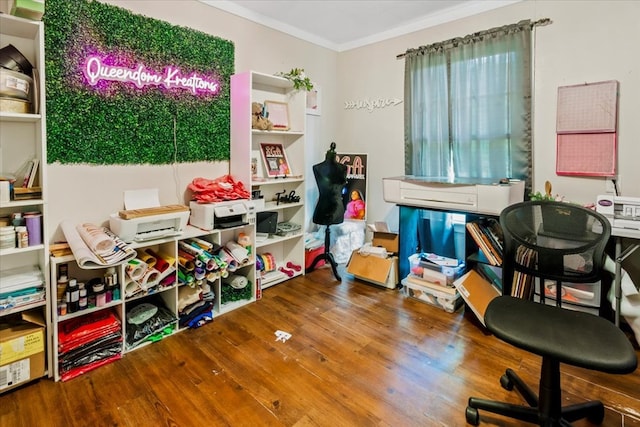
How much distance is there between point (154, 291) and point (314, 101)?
101 inches

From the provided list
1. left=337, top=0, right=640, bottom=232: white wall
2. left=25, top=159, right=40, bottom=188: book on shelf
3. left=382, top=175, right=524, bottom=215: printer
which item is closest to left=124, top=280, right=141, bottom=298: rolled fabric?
left=25, top=159, right=40, bottom=188: book on shelf

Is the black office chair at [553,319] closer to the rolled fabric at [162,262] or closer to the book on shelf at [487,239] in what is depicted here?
the book on shelf at [487,239]

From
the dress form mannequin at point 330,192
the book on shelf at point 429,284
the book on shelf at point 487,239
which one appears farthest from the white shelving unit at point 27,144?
the book on shelf at point 487,239

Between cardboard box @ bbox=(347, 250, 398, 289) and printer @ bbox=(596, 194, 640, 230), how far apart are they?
1575mm

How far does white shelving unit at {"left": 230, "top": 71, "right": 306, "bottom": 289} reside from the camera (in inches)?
116

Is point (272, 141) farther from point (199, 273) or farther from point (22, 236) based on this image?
point (22, 236)

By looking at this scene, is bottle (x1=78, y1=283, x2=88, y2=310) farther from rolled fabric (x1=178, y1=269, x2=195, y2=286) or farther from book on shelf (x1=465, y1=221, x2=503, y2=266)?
book on shelf (x1=465, y1=221, x2=503, y2=266)

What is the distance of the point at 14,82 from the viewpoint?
1809mm

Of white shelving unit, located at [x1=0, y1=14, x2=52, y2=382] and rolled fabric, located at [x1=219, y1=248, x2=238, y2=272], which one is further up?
white shelving unit, located at [x1=0, y1=14, x2=52, y2=382]

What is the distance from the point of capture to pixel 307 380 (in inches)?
77.7

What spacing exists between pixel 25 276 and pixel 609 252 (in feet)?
12.1

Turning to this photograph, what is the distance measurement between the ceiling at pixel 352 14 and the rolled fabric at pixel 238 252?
1.95m

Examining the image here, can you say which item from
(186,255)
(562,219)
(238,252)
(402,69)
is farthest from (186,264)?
(402,69)

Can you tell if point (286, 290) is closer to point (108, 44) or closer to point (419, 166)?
point (419, 166)
